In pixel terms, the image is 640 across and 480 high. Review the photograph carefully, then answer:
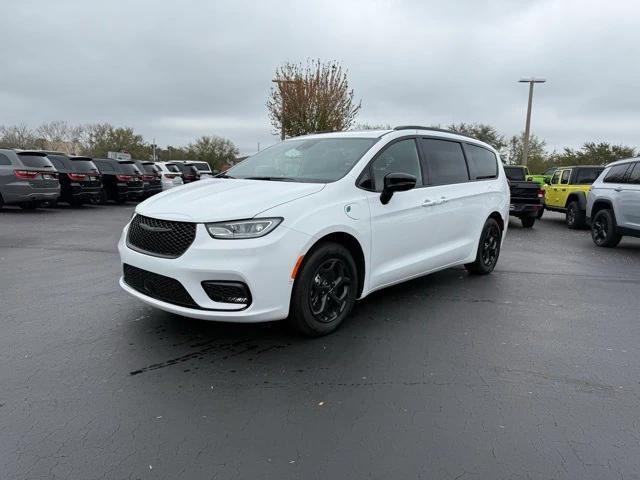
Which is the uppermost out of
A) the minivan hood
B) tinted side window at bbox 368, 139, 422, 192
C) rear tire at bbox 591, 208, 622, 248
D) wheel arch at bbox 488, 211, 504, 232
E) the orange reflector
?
tinted side window at bbox 368, 139, 422, 192

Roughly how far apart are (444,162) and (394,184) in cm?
154

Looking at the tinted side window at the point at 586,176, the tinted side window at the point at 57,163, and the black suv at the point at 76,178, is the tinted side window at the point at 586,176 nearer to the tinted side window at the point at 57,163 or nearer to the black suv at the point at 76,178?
the black suv at the point at 76,178

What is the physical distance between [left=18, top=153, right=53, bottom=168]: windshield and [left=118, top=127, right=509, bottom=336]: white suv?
36.5 ft

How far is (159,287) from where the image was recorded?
374cm

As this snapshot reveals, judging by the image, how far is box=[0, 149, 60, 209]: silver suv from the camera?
43.9ft

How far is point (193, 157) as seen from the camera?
201 ft

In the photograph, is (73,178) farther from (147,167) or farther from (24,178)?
(147,167)

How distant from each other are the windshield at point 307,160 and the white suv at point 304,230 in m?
0.02

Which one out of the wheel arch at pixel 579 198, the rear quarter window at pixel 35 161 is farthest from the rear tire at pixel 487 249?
the rear quarter window at pixel 35 161

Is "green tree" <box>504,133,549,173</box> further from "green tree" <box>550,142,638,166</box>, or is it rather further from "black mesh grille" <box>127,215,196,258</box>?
"black mesh grille" <box>127,215,196,258</box>

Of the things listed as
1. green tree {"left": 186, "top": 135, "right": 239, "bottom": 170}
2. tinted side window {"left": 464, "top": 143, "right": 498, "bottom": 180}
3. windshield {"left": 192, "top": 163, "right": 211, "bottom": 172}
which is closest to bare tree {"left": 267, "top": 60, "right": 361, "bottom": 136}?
windshield {"left": 192, "top": 163, "right": 211, "bottom": 172}

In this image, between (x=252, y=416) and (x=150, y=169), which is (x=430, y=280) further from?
(x=150, y=169)

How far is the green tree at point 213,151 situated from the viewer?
60584 millimetres

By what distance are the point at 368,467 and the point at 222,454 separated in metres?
0.74
